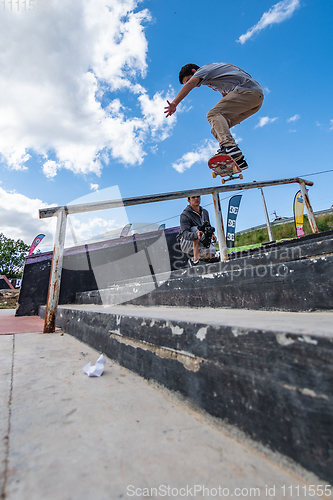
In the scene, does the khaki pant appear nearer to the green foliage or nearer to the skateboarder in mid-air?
the skateboarder in mid-air

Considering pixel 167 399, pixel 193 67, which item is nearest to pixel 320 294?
pixel 167 399

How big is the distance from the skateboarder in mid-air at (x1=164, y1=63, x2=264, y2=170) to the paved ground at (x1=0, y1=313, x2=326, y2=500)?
106 inches

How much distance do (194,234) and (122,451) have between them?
261 centimetres

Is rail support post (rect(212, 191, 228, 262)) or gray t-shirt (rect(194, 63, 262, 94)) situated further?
gray t-shirt (rect(194, 63, 262, 94))

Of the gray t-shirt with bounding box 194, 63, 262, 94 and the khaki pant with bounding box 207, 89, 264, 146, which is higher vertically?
the gray t-shirt with bounding box 194, 63, 262, 94

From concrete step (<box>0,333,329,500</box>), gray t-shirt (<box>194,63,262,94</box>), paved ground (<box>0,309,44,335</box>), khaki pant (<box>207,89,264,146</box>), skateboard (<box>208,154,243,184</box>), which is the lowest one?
concrete step (<box>0,333,329,500</box>)

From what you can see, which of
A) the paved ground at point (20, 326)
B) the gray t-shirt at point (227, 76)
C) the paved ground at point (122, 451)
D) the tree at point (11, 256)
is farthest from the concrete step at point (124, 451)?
the tree at point (11, 256)

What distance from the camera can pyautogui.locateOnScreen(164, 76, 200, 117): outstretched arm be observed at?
9.12ft

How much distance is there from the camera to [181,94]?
278 centimetres

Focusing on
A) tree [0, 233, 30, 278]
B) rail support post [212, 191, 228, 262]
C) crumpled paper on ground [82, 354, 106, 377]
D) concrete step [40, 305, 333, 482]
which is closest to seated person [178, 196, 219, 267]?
rail support post [212, 191, 228, 262]

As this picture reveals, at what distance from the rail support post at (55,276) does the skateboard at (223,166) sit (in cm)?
175

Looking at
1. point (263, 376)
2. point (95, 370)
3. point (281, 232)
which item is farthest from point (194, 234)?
point (281, 232)

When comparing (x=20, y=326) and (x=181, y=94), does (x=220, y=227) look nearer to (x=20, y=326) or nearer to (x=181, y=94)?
(x=181, y=94)

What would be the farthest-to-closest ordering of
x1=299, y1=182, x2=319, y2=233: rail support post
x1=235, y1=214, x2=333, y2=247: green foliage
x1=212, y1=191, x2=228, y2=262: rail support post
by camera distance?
x1=235, y1=214, x2=333, y2=247: green foliage < x1=299, y1=182, x2=319, y2=233: rail support post < x1=212, y1=191, x2=228, y2=262: rail support post
